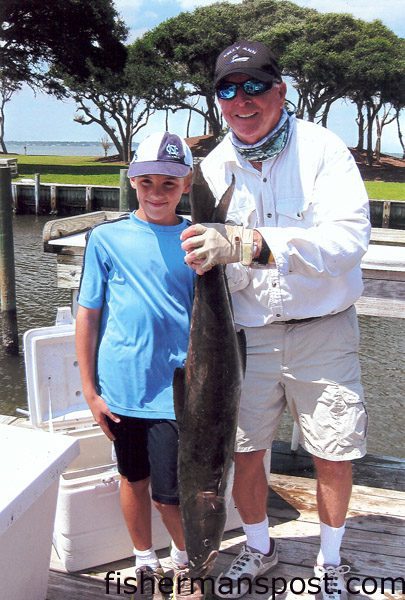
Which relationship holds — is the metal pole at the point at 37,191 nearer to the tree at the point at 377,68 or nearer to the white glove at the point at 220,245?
the tree at the point at 377,68

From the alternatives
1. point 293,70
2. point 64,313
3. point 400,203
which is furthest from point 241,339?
point 293,70

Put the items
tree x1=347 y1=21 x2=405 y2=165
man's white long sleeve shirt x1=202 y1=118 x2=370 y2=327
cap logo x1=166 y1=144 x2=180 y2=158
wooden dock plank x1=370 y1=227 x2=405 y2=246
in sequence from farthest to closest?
tree x1=347 y1=21 x2=405 y2=165, wooden dock plank x1=370 y1=227 x2=405 y2=246, cap logo x1=166 y1=144 x2=180 y2=158, man's white long sleeve shirt x1=202 y1=118 x2=370 y2=327

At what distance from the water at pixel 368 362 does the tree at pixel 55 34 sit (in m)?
21.4

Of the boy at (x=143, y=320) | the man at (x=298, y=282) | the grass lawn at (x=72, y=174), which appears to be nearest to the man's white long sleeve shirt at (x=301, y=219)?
the man at (x=298, y=282)

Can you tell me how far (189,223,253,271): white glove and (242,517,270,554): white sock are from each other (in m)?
1.35

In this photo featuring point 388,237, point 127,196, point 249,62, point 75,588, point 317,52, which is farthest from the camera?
point 317,52

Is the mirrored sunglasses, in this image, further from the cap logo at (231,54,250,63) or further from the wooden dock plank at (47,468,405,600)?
the wooden dock plank at (47,468,405,600)

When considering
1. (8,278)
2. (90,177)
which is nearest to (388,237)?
(8,278)

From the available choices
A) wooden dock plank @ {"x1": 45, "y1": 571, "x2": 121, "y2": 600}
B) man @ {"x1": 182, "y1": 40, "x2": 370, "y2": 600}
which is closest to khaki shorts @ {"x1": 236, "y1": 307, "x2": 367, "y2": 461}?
man @ {"x1": 182, "y1": 40, "x2": 370, "y2": 600}

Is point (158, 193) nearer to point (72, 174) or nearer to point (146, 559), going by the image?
point (146, 559)

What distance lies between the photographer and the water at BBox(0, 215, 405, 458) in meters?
8.27

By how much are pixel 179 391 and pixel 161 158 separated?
2.99ft

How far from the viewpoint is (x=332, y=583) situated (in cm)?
267

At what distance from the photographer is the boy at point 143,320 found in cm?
246
